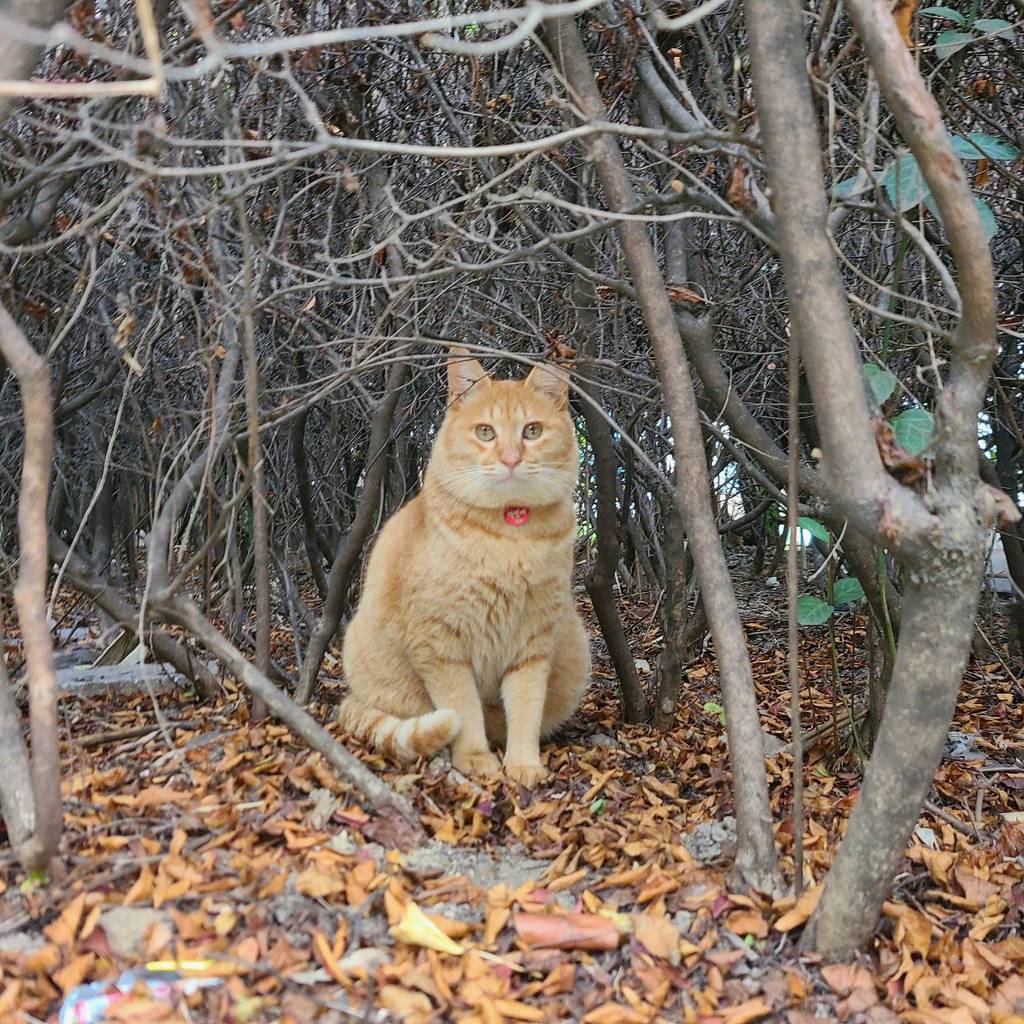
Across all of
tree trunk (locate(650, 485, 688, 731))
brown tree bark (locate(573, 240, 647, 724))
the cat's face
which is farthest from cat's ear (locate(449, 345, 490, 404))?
tree trunk (locate(650, 485, 688, 731))

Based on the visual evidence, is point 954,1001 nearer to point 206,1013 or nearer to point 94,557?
point 206,1013

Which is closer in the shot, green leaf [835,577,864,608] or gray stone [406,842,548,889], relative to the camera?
gray stone [406,842,548,889]

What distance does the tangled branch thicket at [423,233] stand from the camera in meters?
2.72

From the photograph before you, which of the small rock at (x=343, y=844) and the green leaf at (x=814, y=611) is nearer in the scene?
the small rock at (x=343, y=844)

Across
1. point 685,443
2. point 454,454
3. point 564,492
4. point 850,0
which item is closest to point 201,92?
point 454,454

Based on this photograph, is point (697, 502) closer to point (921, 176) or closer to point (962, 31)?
point (921, 176)

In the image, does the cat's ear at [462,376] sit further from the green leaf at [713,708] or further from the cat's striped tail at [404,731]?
the green leaf at [713,708]

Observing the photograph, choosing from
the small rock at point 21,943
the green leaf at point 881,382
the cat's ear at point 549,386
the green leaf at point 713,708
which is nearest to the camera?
the small rock at point 21,943

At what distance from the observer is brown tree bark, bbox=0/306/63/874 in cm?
196

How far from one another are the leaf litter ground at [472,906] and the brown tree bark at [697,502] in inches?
7.3

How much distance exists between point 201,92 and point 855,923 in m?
3.16

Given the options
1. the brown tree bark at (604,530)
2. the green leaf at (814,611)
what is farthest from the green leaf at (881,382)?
the brown tree bark at (604,530)

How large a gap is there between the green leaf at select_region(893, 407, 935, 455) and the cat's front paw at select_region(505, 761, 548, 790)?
1.64 metres

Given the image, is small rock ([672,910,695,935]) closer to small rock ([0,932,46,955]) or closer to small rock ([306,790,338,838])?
small rock ([306,790,338,838])
